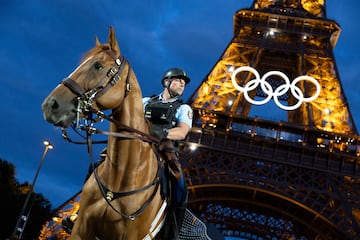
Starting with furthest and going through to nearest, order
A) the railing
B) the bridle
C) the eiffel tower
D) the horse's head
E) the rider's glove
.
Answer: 1. the railing
2. the eiffel tower
3. the rider's glove
4. the bridle
5. the horse's head

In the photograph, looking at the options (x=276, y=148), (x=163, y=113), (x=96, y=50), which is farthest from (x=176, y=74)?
(x=276, y=148)

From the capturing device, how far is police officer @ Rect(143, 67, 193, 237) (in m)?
4.32

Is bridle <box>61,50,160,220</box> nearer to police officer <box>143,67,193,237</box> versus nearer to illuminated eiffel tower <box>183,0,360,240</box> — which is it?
police officer <box>143,67,193,237</box>

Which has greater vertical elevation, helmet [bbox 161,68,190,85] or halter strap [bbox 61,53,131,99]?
helmet [bbox 161,68,190,85]

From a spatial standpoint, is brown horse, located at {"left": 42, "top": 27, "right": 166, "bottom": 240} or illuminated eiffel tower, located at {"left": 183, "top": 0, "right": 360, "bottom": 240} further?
illuminated eiffel tower, located at {"left": 183, "top": 0, "right": 360, "bottom": 240}

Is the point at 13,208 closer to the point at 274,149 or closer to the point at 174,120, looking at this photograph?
the point at 274,149

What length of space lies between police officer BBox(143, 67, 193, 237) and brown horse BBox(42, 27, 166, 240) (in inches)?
11.4

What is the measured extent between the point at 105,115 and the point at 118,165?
0.57 m

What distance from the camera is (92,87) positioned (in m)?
3.44

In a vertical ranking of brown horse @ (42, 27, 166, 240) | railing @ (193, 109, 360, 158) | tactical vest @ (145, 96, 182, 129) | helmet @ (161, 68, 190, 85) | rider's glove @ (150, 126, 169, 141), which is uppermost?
railing @ (193, 109, 360, 158)

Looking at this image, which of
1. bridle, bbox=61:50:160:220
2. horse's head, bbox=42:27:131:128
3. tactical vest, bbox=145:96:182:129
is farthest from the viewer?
tactical vest, bbox=145:96:182:129

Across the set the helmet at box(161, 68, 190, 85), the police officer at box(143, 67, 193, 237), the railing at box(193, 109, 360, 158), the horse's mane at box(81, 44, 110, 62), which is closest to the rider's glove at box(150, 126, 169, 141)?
the police officer at box(143, 67, 193, 237)

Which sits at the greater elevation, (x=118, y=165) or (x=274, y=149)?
(x=274, y=149)

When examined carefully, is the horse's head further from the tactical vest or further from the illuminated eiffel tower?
the illuminated eiffel tower
